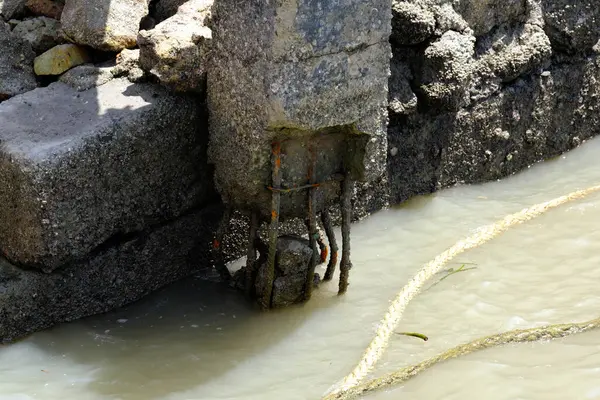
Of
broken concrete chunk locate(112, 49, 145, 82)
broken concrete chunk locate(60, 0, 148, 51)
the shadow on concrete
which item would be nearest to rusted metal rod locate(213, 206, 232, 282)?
the shadow on concrete

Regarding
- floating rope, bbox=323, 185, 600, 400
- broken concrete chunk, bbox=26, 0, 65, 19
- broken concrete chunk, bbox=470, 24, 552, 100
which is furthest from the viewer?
broken concrete chunk, bbox=470, 24, 552, 100

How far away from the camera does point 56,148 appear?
11.3 ft

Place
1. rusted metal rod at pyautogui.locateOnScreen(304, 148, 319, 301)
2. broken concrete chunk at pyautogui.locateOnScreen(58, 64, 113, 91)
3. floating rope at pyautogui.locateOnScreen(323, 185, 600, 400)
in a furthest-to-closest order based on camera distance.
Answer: broken concrete chunk at pyautogui.locateOnScreen(58, 64, 113, 91) → rusted metal rod at pyautogui.locateOnScreen(304, 148, 319, 301) → floating rope at pyautogui.locateOnScreen(323, 185, 600, 400)

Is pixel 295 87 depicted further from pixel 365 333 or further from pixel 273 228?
pixel 365 333

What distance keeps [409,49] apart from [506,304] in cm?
151

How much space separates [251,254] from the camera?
12.8 ft

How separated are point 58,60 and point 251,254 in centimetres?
122

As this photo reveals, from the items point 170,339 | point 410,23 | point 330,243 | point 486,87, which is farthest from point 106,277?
point 486,87

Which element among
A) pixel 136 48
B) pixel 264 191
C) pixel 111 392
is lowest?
pixel 111 392

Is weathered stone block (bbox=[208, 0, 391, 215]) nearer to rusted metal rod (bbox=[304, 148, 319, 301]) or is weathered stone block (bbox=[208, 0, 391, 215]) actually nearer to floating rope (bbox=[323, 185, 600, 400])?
rusted metal rod (bbox=[304, 148, 319, 301])

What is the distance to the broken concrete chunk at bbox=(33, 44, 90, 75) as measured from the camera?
3996 mm

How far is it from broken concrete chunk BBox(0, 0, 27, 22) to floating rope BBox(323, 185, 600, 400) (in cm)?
220

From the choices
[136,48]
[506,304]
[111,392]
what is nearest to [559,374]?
[506,304]

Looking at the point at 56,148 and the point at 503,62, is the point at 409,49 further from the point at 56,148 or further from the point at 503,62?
the point at 56,148
